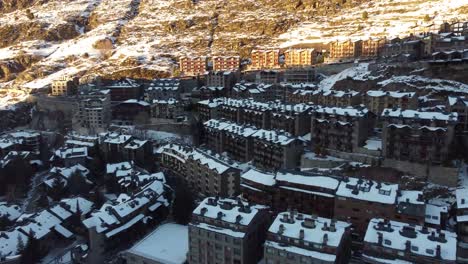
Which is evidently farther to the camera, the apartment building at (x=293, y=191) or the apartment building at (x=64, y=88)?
the apartment building at (x=64, y=88)

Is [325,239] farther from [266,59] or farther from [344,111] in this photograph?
[266,59]

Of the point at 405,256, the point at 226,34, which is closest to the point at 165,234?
the point at 405,256

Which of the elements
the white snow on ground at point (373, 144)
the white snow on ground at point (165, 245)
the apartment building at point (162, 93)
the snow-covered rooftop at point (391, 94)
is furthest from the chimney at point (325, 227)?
the apartment building at point (162, 93)

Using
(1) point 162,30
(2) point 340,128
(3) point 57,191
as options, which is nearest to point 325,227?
(2) point 340,128

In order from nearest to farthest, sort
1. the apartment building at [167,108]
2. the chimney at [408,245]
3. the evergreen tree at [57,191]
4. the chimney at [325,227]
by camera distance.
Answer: the chimney at [408,245], the chimney at [325,227], the evergreen tree at [57,191], the apartment building at [167,108]

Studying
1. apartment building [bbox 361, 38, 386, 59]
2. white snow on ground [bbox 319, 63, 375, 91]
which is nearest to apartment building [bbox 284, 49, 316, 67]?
→ apartment building [bbox 361, 38, 386, 59]

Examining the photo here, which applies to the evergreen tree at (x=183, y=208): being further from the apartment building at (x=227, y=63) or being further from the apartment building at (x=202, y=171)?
the apartment building at (x=227, y=63)

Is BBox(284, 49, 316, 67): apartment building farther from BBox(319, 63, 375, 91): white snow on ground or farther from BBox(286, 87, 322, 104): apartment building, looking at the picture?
BBox(286, 87, 322, 104): apartment building
